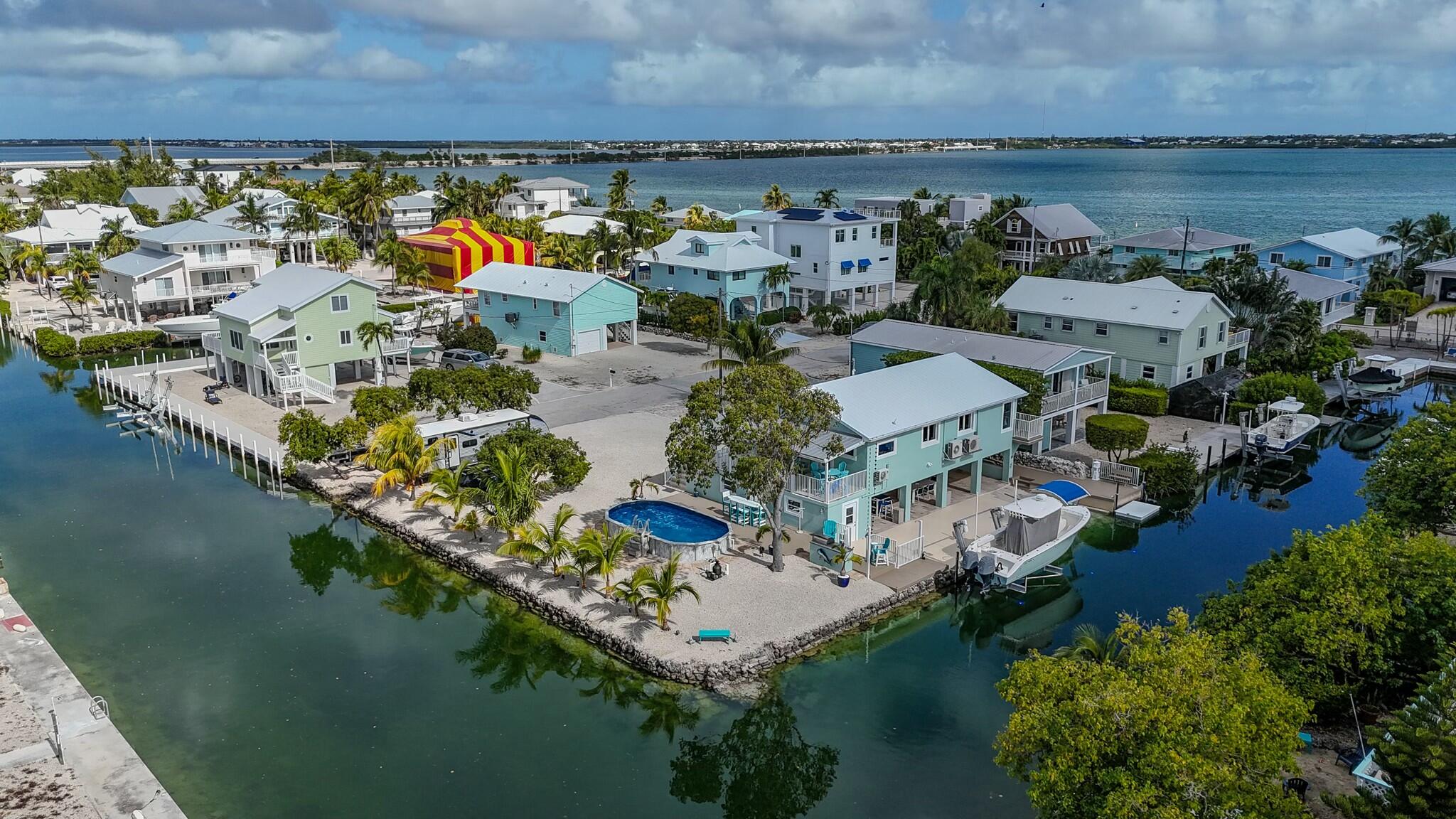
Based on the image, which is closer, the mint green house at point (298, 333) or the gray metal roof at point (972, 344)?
the gray metal roof at point (972, 344)

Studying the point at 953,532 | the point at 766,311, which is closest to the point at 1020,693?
the point at 953,532

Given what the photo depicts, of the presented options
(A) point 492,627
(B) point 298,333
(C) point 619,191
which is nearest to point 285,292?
(B) point 298,333

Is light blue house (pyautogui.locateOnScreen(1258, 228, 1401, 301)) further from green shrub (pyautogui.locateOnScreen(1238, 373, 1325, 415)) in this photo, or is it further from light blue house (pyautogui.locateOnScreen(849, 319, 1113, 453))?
light blue house (pyautogui.locateOnScreen(849, 319, 1113, 453))

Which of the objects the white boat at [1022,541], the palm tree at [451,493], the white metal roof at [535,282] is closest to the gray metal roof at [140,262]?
the white metal roof at [535,282]

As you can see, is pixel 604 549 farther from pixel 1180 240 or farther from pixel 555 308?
pixel 1180 240

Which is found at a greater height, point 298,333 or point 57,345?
point 298,333

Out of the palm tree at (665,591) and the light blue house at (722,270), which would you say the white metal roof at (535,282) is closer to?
the light blue house at (722,270)

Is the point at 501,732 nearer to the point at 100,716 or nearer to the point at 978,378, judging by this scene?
the point at 100,716
